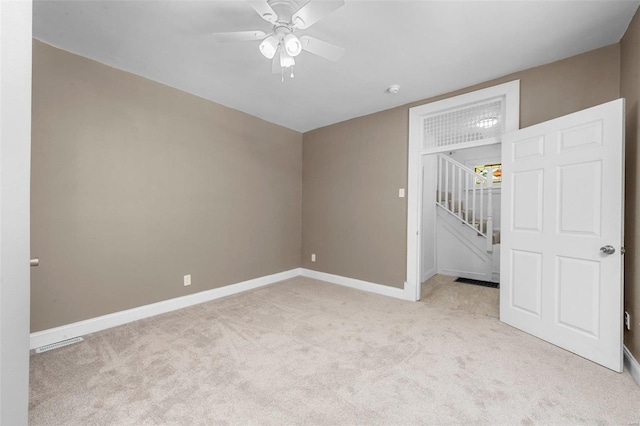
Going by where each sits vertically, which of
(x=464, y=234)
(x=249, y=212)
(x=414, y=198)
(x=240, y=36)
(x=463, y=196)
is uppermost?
(x=240, y=36)

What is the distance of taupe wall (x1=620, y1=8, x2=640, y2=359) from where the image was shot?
1.90 metres

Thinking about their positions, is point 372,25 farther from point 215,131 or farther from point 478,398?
point 478,398

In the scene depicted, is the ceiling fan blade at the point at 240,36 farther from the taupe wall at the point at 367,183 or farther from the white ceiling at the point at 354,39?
the taupe wall at the point at 367,183

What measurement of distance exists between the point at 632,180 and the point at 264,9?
285cm

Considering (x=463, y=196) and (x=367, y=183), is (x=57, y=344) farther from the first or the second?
(x=463, y=196)

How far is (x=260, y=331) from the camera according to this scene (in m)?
2.54

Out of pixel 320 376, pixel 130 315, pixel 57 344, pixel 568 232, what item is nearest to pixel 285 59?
pixel 320 376

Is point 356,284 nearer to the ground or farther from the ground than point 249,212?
nearer to the ground

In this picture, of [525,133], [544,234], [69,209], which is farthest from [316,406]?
[525,133]

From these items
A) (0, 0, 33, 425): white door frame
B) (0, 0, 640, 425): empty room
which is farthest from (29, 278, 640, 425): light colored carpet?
(0, 0, 33, 425): white door frame

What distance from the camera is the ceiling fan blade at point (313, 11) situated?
1479 mm

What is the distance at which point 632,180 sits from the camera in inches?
78.6

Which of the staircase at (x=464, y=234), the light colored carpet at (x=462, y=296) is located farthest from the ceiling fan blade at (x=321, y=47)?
the staircase at (x=464, y=234)

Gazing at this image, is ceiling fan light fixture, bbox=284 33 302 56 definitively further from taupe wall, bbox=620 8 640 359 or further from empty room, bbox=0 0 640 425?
taupe wall, bbox=620 8 640 359
